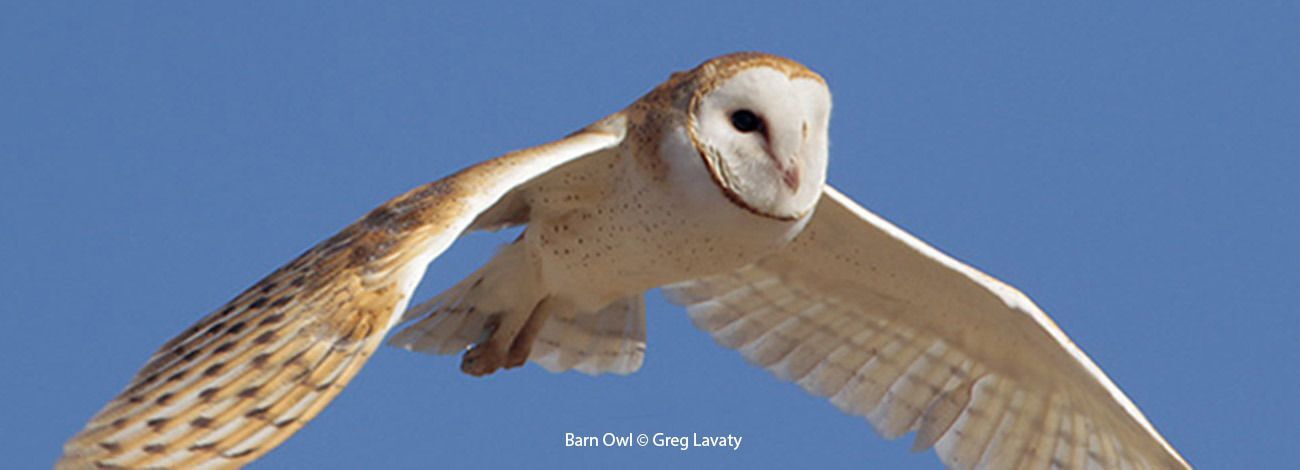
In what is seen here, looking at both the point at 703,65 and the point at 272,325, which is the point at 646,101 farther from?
the point at 272,325

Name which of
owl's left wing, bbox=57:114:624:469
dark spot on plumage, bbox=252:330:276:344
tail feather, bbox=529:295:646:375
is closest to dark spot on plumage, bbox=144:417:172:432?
owl's left wing, bbox=57:114:624:469

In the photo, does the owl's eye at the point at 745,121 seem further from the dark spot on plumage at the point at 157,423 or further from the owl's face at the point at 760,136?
the dark spot on plumage at the point at 157,423

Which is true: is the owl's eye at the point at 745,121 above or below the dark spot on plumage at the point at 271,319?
above

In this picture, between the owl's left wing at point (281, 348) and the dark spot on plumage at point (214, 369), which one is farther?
the dark spot on plumage at point (214, 369)

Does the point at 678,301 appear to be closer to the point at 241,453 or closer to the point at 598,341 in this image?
the point at 598,341

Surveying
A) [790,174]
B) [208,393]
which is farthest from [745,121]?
[208,393]

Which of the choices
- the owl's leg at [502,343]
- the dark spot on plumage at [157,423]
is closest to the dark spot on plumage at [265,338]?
the dark spot on plumage at [157,423]

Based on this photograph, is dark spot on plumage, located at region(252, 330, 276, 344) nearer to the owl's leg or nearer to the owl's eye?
the owl's eye
